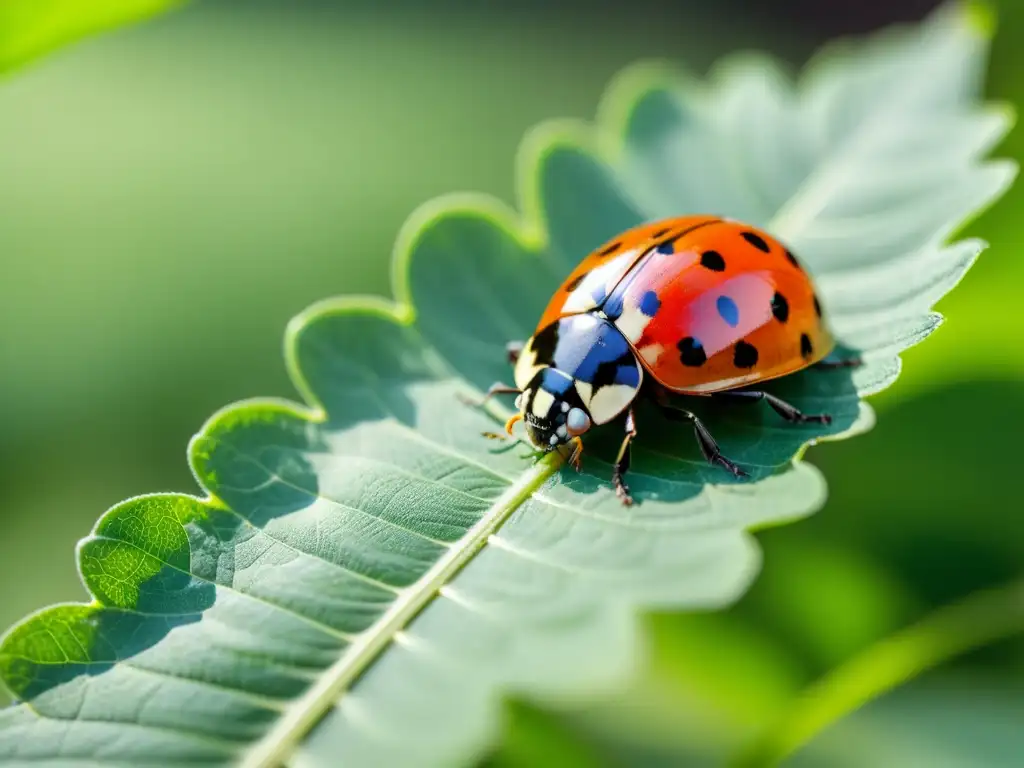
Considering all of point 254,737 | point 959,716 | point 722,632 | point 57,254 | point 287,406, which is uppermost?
point 57,254

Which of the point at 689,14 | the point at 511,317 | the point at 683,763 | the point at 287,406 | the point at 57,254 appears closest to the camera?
the point at 287,406

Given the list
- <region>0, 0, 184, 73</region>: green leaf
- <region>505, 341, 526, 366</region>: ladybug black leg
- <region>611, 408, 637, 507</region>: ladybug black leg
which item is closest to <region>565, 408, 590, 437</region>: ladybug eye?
<region>611, 408, 637, 507</region>: ladybug black leg

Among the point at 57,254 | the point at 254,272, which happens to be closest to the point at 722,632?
the point at 254,272

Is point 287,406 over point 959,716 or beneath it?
over

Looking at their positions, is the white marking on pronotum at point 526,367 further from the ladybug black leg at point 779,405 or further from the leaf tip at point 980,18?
the leaf tip at point 980,18

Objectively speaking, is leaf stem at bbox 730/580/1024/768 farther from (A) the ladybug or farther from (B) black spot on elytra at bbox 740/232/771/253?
(B) black spot on elytra at bbox 740/232/771/253

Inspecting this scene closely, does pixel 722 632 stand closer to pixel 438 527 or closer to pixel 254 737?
pixel 438 527
